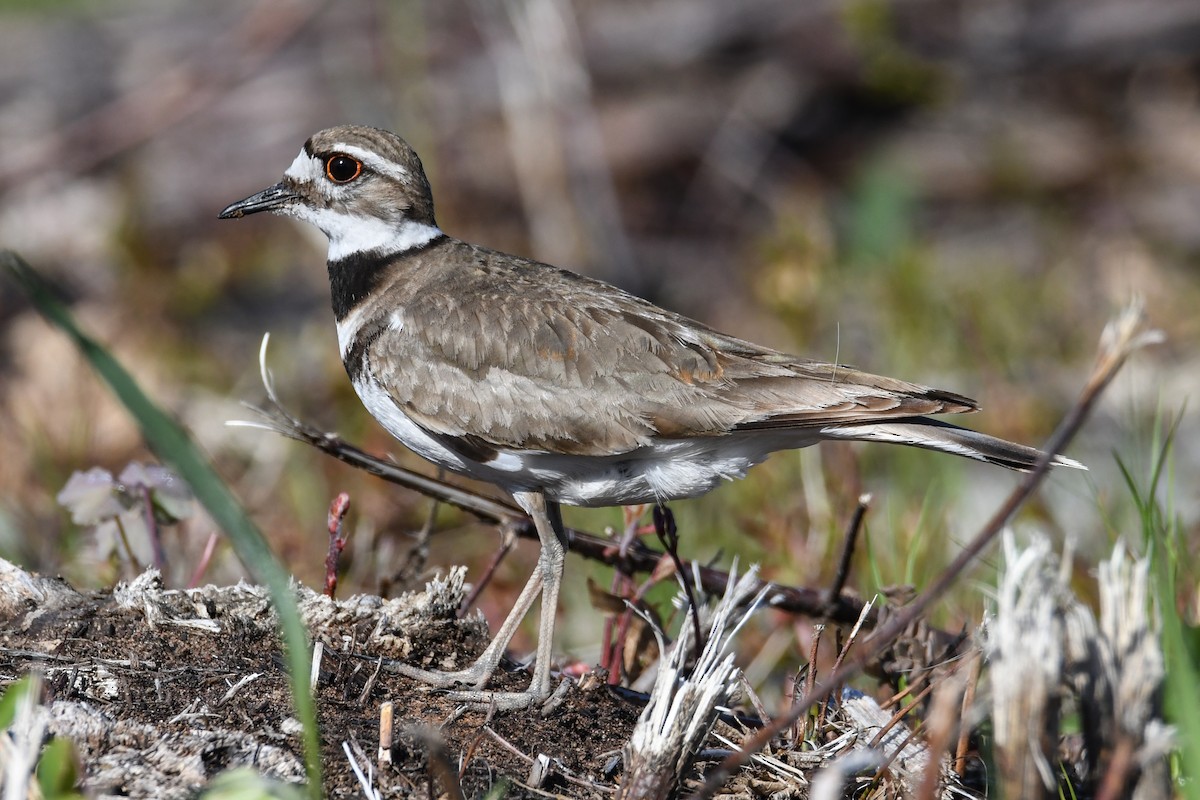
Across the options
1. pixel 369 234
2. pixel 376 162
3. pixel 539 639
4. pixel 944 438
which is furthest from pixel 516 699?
pixel 376 162

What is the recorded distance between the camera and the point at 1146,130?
9.06 metres

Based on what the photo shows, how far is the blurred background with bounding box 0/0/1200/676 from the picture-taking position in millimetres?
6785

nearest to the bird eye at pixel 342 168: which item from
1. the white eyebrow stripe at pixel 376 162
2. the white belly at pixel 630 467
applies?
the white eyebrow stripe at pixel 376 162

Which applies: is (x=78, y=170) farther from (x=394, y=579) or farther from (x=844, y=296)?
(x=394, y=579)

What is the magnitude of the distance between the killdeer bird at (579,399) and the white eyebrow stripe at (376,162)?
1.50 ft

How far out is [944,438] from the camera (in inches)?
129

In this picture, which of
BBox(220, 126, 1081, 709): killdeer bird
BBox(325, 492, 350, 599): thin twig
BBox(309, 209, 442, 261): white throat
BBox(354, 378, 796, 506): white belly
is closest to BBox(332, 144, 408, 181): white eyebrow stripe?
BBox(309, 209, 442, 261): white throat

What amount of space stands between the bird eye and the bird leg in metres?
1.26

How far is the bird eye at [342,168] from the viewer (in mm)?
4160

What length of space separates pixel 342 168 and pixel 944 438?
2.13 metres

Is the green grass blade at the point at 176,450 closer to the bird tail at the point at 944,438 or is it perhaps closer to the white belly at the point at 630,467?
the white belly at the point at 630,467

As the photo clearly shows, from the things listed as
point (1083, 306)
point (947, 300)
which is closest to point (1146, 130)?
point (1083, 306)

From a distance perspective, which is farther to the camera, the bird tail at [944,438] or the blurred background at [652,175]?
the blurred background at [652,175]

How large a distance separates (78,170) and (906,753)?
7055 mm
